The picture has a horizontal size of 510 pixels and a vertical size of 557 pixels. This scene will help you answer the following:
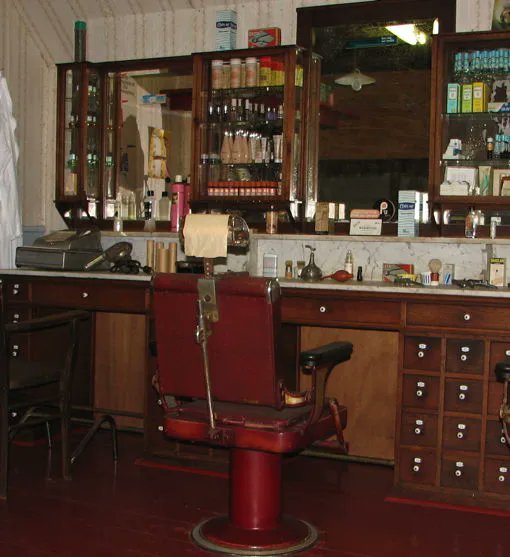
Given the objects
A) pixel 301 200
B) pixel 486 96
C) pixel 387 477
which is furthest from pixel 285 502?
pixel 486 96

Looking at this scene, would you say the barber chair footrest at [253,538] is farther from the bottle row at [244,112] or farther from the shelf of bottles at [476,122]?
the bottle row at [244,112]

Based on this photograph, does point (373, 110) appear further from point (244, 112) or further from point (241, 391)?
point (241, 391)

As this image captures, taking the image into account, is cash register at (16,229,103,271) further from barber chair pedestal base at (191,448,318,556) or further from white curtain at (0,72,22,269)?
barber chair pedestal base at (191,448,318,556)

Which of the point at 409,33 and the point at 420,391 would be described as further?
the point at 409,33

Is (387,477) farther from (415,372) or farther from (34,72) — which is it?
(34,72)

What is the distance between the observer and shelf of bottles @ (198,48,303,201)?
4.94 meters

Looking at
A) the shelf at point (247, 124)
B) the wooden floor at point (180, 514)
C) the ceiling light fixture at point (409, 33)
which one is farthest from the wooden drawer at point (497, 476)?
the ceiling light fixture at point (409, 33)

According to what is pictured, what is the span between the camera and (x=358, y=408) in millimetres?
4852

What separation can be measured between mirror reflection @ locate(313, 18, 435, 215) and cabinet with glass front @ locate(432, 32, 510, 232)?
263 mm

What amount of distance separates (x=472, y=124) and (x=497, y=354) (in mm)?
1313

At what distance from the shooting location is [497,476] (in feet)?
13.1

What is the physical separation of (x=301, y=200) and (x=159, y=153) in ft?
3.49

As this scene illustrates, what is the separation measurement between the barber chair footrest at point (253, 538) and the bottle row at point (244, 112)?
2380 millimetres

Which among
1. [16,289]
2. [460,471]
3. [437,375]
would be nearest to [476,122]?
[437,375]
